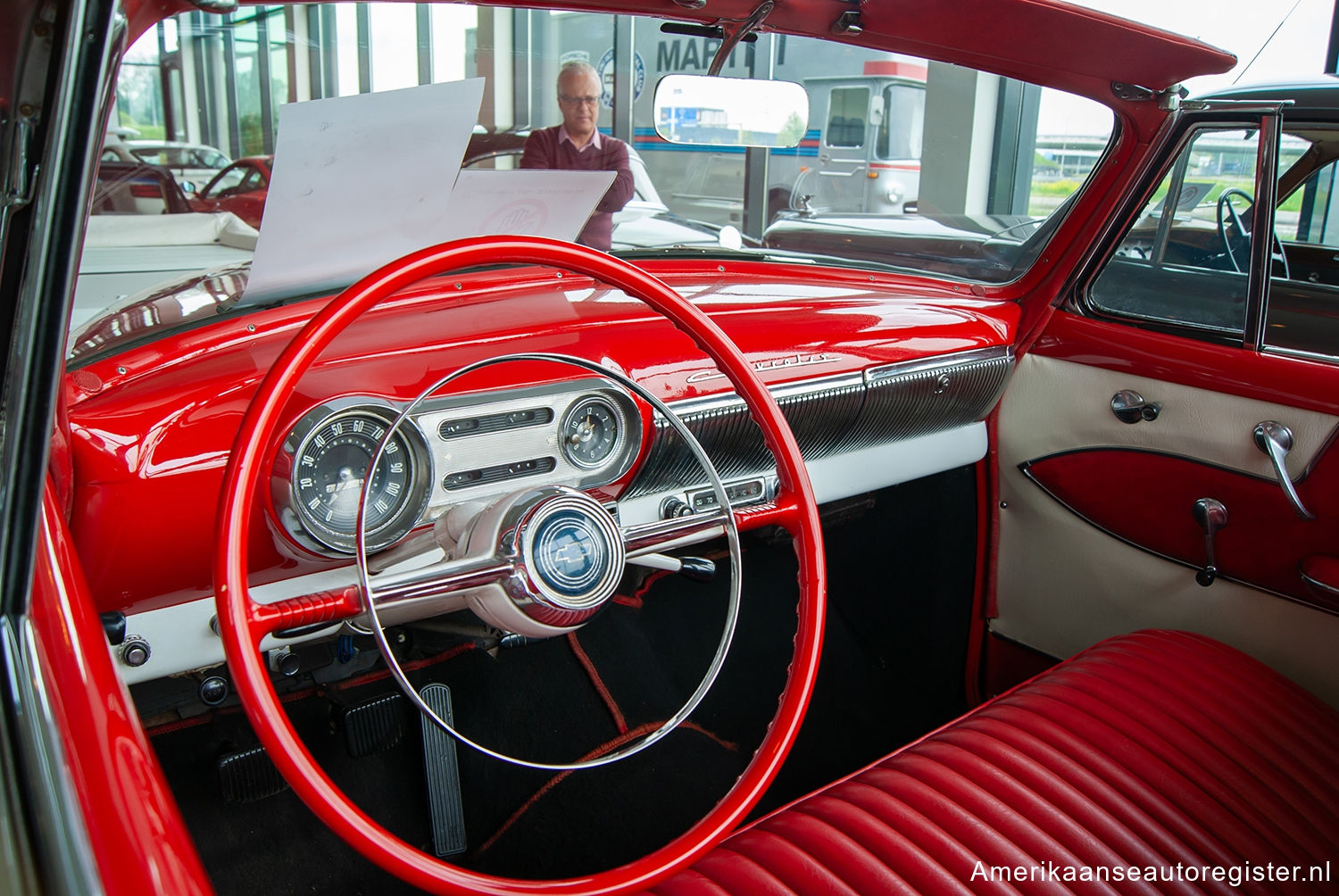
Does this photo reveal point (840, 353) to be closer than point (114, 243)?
Yes

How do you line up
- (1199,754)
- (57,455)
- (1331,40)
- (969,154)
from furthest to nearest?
(1331,40)
(969,154)
(1199,754)
(57,455)

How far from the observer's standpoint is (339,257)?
128cm

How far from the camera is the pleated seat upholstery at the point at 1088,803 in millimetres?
1145

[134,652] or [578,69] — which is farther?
[578,69]

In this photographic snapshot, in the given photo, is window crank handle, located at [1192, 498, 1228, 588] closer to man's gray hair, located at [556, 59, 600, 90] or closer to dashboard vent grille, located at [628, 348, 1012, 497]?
dashboard vent grille, located at [628, 348, 1012, 497]

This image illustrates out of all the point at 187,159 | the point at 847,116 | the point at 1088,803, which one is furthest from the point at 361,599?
the point at 187,159

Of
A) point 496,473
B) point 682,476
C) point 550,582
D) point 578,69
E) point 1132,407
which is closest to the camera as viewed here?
point 550,582

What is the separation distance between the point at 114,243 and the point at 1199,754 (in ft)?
7.21

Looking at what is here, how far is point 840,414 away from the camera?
Answer: 6.07 feet

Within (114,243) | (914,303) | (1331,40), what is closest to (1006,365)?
(914,303)

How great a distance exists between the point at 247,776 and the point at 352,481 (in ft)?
1.97

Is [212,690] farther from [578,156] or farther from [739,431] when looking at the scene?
[578,156]

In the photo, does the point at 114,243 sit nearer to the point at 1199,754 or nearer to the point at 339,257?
the point at 339,257

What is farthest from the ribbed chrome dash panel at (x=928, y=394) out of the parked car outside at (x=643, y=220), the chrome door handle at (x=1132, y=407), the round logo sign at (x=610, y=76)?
the round logo sign at (x=610, y=76)
